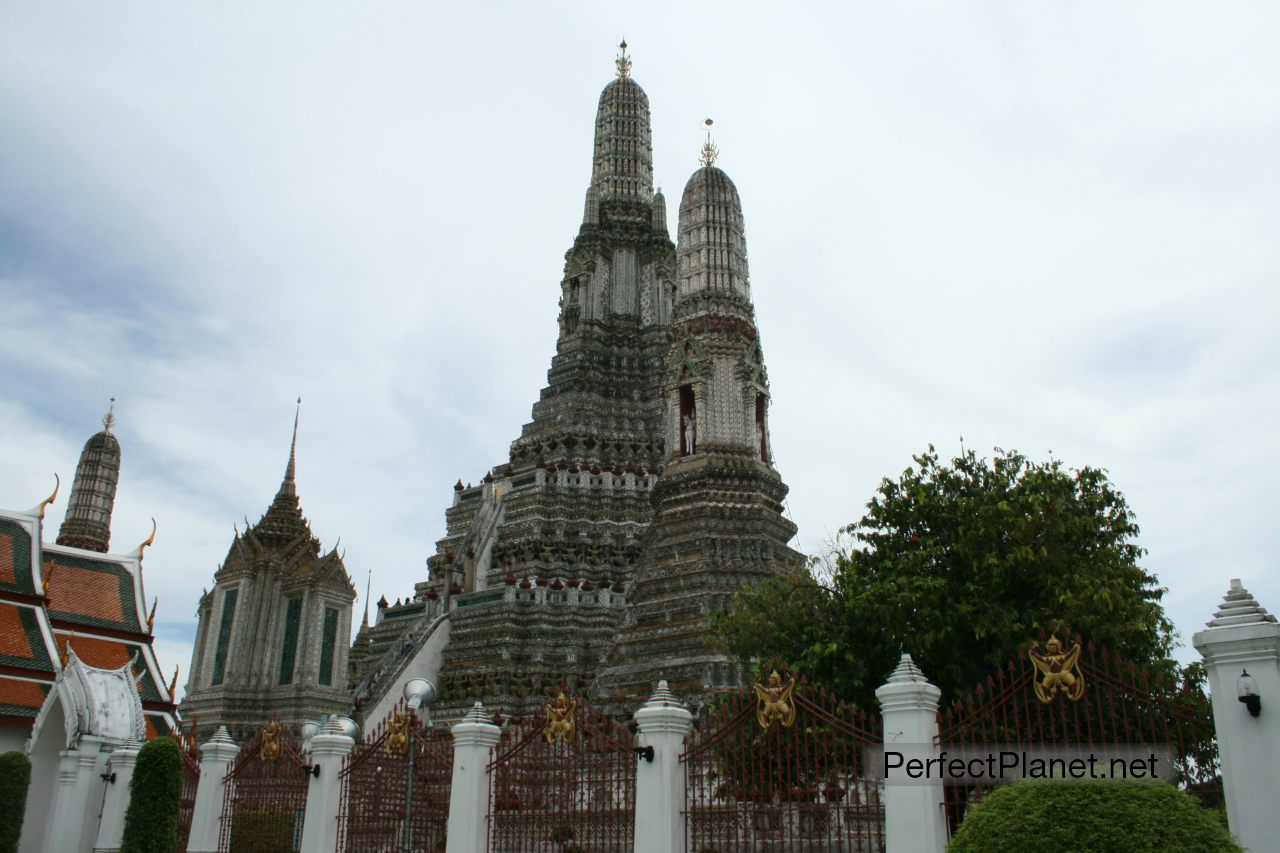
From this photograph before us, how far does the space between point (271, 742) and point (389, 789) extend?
7.09ft

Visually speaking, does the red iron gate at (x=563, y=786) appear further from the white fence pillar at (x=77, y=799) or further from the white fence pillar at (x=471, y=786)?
the white fence pillar at (x=77, y=799)

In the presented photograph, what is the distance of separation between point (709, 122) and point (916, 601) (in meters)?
18.1

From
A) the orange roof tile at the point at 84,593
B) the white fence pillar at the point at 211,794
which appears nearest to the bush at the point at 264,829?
the white fence pillar at the point at 211,794

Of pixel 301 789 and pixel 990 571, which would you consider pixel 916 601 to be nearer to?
pixel 990 571

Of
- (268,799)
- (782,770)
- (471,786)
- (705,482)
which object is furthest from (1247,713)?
(705,482)

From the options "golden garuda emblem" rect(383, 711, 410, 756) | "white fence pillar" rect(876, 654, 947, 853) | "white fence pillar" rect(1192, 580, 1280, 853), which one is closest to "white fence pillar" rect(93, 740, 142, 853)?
"golden garuda emblem" rect(383, 711, 410, 756)

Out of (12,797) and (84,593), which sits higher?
(84,593)

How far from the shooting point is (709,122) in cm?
2886

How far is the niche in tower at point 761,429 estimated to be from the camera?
25750 millimetres

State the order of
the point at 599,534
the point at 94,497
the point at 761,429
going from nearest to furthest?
the point at 761,429 < the point at 599,534 < the point at 94,497

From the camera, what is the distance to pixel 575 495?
3170 cm

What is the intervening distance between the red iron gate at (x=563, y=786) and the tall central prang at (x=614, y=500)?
303 inches

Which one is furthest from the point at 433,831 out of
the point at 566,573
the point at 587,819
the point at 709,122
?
the point at 709,122

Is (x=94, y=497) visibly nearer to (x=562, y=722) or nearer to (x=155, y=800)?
(x=155, y=800)
